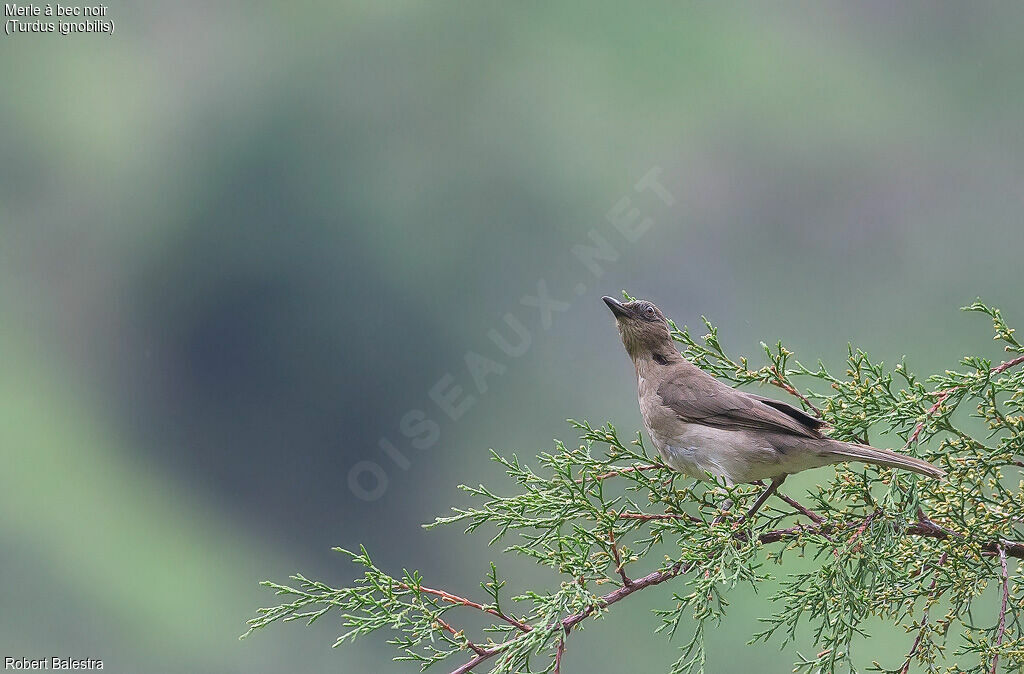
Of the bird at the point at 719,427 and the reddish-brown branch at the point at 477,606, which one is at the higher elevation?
the bird at the point at 719,427

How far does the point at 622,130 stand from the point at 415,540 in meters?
10.4

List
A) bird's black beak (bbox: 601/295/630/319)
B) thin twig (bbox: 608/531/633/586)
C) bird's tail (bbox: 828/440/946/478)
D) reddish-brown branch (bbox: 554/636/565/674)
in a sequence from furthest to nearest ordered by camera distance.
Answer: bird's black beak (bbox: 601/295/630/319), bird's tail (bbox: 828/440/946/478), thin twig (bbox: 608/531/633/586), reddish-brown branch (bbox: 554/636/565/674)

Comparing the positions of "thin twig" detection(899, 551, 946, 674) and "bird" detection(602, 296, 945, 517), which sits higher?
"bird" detection(602, 296, 945, 517)

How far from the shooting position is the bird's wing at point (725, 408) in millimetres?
3137

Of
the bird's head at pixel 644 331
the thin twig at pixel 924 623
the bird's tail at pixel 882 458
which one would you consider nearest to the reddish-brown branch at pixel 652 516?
the bird's tail at pixel 882 458

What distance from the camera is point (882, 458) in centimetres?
273

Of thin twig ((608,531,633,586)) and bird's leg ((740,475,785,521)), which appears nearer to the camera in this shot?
thin twig ((608,531,633,586))

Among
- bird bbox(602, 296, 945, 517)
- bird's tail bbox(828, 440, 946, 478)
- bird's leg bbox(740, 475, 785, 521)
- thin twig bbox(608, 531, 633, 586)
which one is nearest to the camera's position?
thin twig bbox(608, 531, 633, 586)

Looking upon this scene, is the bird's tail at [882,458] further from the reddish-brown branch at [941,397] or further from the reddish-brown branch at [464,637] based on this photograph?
the reddish-brown branch at [464,637]

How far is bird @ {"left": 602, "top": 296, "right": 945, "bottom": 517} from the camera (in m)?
3.07

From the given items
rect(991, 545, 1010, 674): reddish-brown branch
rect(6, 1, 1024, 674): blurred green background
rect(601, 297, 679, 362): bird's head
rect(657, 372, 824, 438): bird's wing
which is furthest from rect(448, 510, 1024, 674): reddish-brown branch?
rect(6, 1, 1024, 674): blurred green background

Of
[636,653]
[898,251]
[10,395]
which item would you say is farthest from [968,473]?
[10,395]

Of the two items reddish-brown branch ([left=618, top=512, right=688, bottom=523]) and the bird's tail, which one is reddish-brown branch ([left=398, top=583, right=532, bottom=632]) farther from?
the bird's tail

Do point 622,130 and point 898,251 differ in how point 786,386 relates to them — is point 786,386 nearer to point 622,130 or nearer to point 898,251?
point 898,251
